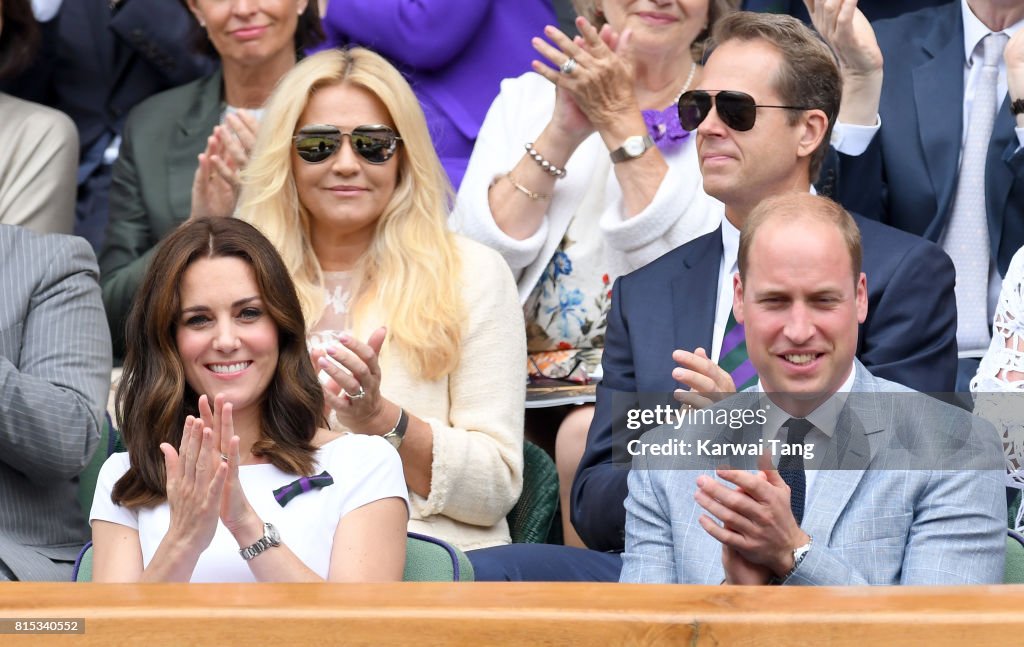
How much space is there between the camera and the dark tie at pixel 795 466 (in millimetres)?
2572

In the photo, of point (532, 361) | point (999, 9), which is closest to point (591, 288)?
point (532, 361)

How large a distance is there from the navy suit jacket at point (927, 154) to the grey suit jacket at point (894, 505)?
1.22 meters

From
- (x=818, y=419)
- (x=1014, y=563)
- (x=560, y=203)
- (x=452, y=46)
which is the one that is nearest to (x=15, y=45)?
(x=452, y=46)

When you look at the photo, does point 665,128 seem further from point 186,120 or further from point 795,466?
point 795,466

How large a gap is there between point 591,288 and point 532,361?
227 mm

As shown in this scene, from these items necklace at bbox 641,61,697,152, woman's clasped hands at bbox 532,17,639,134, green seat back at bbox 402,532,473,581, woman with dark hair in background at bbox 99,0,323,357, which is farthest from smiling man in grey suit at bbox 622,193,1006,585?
woman with dark hair in background at bbox 99,0,323,357

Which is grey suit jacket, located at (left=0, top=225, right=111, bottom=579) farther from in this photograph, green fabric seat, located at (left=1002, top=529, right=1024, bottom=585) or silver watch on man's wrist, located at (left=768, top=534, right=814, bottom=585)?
green fabric seat, located at (left=1002, top=529, right=1024, bottom=585)

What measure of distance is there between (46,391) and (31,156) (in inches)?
52.4

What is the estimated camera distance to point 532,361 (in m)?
3.88

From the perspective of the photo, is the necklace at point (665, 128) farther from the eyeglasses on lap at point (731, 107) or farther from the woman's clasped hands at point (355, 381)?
the woman's clasped hands at point (355, 381)

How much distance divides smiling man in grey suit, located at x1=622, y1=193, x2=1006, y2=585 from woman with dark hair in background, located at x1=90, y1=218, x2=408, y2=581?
1.55 ft

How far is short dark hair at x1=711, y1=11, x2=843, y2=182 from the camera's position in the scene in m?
3.43

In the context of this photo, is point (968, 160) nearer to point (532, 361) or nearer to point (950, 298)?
point (950, 298)

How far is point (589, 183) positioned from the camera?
4027 mm
